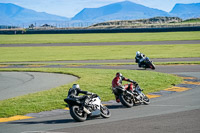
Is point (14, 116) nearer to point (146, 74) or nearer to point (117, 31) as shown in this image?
point (146, 74)

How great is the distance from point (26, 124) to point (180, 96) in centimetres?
984

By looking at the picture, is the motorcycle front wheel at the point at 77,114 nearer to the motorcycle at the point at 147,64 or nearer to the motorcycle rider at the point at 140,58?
the motorcycle at the point at 147,64

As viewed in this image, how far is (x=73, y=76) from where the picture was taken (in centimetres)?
3394

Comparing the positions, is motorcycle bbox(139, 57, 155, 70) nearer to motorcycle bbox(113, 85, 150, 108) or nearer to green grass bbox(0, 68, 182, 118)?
green grass bbox(0, 68, 182, 118)

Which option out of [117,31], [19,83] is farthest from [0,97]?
[117,31]

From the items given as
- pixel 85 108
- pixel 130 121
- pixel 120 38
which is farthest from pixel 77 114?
pixel 120 38

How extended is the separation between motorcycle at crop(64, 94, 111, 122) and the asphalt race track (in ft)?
0.76

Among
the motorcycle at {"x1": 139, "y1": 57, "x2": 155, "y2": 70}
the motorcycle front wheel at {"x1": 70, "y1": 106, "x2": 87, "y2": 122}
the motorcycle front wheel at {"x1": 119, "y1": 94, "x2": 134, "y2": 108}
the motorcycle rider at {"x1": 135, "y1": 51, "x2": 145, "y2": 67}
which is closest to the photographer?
the motorcycle front wheel at {"x1": 70, "y1": 106, "x2": 87, "y2": 122}

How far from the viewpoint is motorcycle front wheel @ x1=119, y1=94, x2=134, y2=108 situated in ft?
61.3

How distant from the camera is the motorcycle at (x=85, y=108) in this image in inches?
615

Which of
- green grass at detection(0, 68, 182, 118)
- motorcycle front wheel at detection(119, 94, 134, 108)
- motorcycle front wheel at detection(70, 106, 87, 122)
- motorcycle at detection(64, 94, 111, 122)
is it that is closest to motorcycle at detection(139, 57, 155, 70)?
green grass at detection(0, 68, 182, 118)

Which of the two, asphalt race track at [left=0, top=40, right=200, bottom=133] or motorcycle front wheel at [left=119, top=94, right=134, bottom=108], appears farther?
motorcycle front wheel at [left=119, top=94, right=134, bottom=108]

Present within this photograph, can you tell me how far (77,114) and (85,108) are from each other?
1.44ft

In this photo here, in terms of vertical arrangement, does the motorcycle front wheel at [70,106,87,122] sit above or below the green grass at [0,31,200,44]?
below
